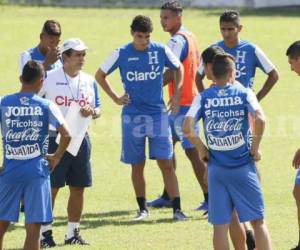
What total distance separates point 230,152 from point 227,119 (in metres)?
0.33

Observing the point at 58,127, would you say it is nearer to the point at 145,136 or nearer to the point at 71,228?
the point at 71,228

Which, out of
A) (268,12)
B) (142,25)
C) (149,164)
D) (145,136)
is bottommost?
(149,164)

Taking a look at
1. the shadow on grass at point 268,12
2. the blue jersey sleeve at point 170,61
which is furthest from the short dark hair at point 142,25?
the shadow on grass at point 268,12

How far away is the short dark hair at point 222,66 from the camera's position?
998 centimetres

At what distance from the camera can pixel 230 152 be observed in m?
10.0

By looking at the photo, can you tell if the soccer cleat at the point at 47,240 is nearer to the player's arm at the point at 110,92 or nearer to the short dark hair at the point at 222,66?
the player's arm at the point at 110,92

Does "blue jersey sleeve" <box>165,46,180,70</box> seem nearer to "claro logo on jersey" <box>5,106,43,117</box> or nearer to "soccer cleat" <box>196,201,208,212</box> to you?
"soccer cleat" <box>196,201,208,212</box>

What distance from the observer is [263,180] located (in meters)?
15.7

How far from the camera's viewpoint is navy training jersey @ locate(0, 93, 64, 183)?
33.2ft

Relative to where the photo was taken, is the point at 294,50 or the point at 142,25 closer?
the point at 294,50

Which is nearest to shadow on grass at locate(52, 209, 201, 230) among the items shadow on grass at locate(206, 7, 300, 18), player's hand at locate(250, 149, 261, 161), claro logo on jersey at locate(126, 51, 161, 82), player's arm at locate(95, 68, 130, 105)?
player's arm at locate(95, 68, 130, 105)

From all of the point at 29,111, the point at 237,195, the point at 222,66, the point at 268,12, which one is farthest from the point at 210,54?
the point at 268,12

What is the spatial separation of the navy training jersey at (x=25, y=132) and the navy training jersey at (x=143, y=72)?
3251 millimetres

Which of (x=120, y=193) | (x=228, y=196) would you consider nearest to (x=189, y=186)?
(x=120, y=193)
